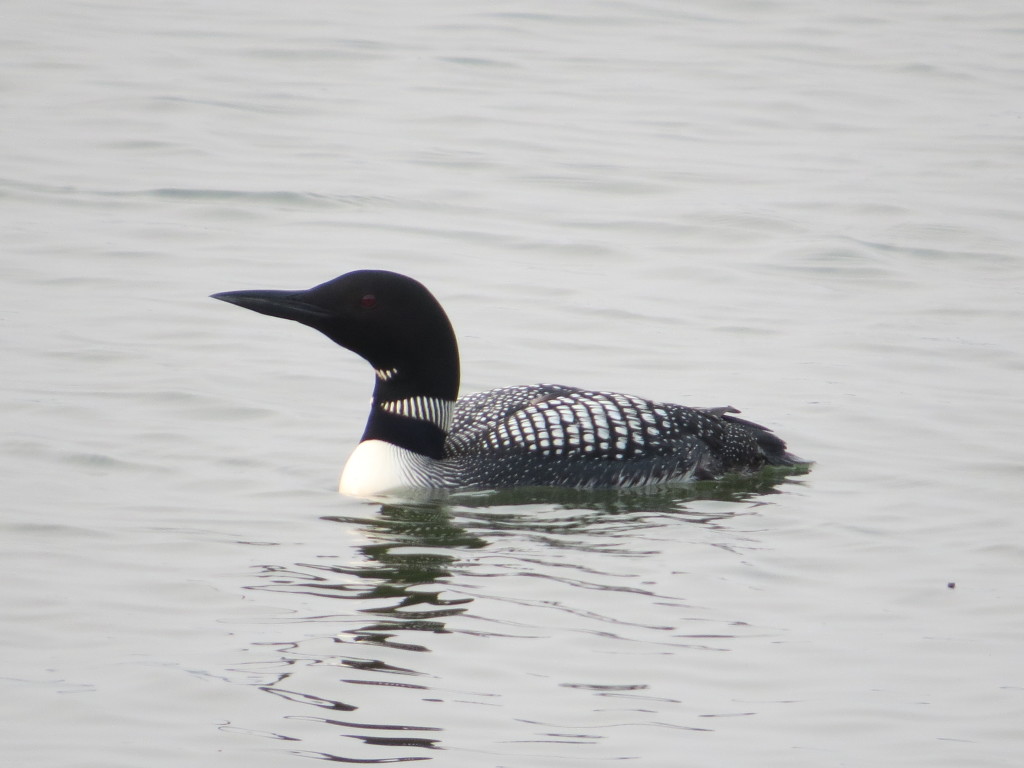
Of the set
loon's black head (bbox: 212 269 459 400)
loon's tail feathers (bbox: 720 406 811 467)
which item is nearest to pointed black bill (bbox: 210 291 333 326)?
loon's black head (bbox: 212 269 459 400)

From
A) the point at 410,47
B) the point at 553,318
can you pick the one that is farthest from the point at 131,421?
the point at 410,47

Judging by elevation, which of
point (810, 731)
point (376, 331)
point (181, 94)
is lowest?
point (810, 731)

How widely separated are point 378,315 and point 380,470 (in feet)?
1.72

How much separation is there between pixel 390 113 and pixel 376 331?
621 centimetres

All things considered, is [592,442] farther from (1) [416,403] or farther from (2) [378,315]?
(2) [378,315]

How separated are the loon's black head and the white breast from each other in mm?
283

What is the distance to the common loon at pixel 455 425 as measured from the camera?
5359 mm

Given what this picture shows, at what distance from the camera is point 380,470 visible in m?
5.36

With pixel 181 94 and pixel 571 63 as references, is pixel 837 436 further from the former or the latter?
pixel 571 63

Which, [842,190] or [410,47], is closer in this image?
[842,190]

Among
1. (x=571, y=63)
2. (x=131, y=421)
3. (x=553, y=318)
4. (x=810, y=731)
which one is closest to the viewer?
(x=810, y=731)

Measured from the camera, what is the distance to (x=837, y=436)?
20.2 ft

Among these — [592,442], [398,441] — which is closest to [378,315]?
[398,441]

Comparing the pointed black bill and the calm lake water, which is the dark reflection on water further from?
the pointed black bill
